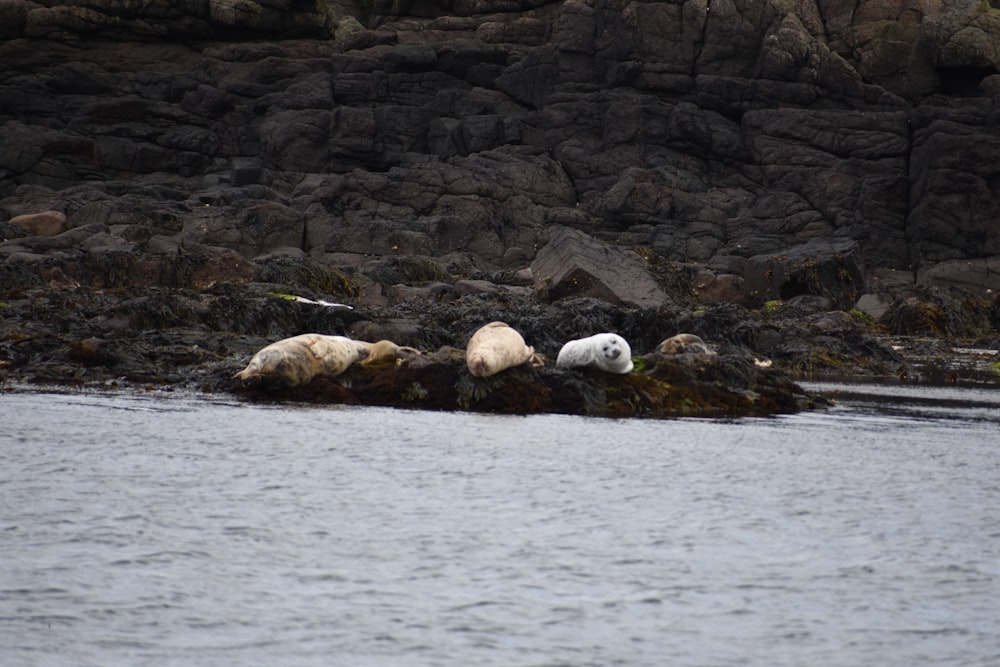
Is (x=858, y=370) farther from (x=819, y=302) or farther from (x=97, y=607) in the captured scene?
(x=97, y=607)

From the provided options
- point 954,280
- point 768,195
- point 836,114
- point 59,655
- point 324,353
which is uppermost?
point 836,114

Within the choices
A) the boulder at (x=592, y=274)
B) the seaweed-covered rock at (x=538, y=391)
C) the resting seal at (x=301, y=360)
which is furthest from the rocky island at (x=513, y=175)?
the seaweed-covered rock at (x=538, y=391)

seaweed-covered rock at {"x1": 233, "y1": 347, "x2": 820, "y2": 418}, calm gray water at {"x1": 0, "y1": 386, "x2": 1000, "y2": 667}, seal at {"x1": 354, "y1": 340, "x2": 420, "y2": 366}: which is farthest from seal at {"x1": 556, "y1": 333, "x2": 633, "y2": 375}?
calm gray water at {"x1": 0, "y1": 386, "x2": 1000, "y2": 667}

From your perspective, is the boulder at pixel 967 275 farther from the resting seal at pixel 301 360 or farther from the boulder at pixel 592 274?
the resting seal at pixel 301 360

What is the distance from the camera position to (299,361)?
11.3 metres

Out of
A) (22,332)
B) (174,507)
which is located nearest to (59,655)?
(174,507)

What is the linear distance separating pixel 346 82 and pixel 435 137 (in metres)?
4.57

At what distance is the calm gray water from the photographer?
4.29 meters

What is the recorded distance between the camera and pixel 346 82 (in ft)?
172

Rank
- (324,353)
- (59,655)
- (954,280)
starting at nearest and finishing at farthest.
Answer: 1. (59,655)
2. (324,353)
3. (954,280)

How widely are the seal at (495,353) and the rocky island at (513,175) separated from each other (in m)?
4.44

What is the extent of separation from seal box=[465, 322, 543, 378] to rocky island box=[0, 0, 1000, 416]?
4.44m

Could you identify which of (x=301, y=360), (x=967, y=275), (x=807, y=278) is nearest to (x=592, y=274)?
(x=807, y=278)

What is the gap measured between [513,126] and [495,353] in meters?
39.5
